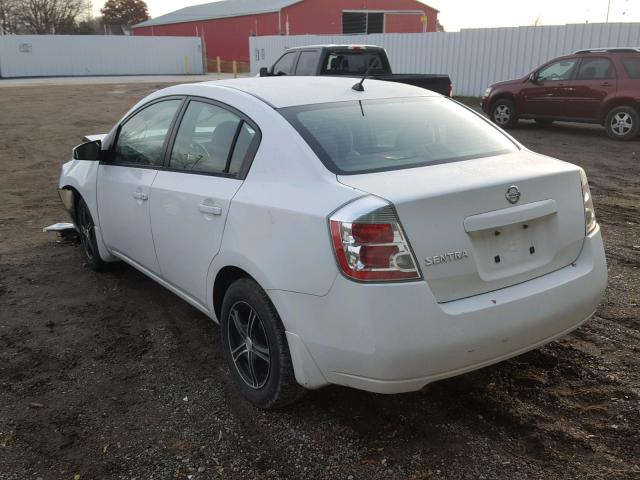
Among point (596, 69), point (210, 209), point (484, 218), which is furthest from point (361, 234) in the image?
point (596, 69)

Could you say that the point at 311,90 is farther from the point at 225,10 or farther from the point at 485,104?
the point at 225,10

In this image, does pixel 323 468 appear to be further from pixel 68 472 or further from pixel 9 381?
pixel 9 381

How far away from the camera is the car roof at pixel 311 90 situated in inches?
138

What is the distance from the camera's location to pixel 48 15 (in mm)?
59000

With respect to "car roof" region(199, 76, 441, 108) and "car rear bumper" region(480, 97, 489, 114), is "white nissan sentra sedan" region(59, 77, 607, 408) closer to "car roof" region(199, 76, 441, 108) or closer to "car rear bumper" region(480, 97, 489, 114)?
"car roof" region(199, 76, 441, 108)

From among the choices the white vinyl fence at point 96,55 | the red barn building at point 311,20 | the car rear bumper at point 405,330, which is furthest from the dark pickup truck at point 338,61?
the white vinyl fence at point 96,55

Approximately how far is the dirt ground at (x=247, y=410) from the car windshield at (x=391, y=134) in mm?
1268

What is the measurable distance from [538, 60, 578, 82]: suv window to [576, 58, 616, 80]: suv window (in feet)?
0.75

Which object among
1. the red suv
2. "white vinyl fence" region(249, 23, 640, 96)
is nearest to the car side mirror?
the red suv

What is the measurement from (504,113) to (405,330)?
1332 centimetres

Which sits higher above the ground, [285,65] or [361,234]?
[285,65]

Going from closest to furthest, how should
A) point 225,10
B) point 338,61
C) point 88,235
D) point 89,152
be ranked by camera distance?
Answer: point 89,152
point 88,235
point 338,61
point 225,10

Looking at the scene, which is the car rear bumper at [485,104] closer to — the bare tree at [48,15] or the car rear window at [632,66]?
the car rear window at [632,66]

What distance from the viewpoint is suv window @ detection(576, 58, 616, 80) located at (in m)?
12.6
